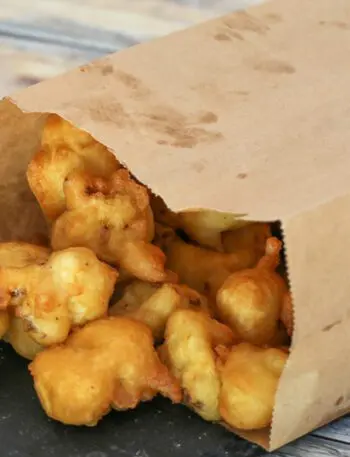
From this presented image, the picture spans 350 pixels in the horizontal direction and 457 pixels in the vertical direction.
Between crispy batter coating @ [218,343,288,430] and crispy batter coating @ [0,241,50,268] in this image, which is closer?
crispy batter coating @ [218,343,288,430]

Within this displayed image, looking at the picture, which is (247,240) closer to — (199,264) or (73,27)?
(199,264)

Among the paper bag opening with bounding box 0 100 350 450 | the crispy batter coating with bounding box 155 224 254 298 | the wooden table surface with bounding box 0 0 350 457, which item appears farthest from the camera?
→ the wooden table surface with bounding box 0 0 350 457

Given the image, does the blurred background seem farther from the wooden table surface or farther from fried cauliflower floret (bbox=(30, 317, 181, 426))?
fried cauliflower floret (bbox=(30, 317, 181, 426))

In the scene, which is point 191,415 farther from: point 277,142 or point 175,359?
→ point 277,142

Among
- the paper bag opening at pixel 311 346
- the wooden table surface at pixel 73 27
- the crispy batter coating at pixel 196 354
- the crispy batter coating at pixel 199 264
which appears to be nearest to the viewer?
the paper bag opening at pixel 311 346

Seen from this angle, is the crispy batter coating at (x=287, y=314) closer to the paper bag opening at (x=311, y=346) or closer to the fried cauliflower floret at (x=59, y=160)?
the paper bag opening at (x=311, y=346)

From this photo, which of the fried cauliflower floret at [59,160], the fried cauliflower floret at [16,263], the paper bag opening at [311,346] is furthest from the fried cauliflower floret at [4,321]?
the paper bag opening at [311,346]

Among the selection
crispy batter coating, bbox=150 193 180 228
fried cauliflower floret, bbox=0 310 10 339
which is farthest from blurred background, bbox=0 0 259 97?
fried cauliflower floret, bbox=0 310 10 339
